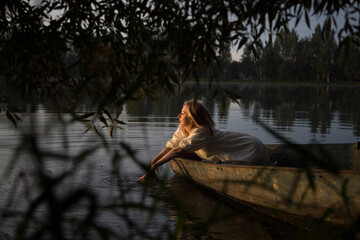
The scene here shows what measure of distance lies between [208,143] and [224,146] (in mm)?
280

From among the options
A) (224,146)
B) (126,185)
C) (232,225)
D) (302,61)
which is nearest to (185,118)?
(224,146)

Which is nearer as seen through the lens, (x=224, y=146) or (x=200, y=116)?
(x=200, y=116)

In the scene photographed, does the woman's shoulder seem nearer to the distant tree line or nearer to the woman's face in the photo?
the woman's face

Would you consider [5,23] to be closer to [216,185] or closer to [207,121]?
[207,121]

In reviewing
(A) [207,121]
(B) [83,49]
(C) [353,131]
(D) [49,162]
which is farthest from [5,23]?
(C) [353,131]

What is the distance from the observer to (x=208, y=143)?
6.92 metres

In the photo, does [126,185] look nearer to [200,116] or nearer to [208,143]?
[208,143]

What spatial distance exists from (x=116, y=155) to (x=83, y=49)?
2.68m

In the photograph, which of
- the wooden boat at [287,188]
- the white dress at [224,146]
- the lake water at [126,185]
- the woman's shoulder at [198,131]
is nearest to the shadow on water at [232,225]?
the lake water at [126,185]

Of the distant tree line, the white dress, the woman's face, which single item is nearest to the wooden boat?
the white dress

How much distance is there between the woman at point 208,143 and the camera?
21.9ft

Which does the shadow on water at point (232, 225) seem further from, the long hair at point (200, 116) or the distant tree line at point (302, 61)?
the distant tree line at point (302, 61)

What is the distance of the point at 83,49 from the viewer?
436 centimetres

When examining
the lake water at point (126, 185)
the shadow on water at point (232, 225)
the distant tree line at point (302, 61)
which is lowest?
the shadow on water at point (232, 225)
